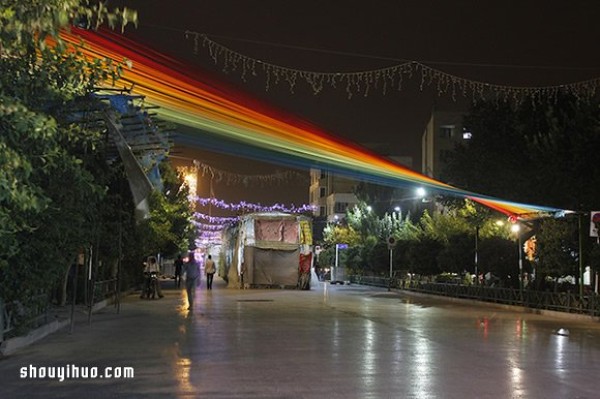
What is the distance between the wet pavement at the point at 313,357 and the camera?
30.2 feet

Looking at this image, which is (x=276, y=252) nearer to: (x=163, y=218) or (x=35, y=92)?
(x=163, y=218)

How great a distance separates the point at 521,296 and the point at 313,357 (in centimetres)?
1620

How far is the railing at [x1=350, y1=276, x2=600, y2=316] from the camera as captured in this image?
22.2 m

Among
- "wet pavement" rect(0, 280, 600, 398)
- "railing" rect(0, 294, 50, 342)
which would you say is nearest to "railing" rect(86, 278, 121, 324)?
"wet pavement" rect(0, 280, 600, 398)

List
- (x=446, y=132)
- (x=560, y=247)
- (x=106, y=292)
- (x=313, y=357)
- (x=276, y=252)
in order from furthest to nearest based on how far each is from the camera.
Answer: (x=446, y=132) → (x=276, y=252) → (x=106, y=292) → (x=560, y=247) → (x=313, y=357)

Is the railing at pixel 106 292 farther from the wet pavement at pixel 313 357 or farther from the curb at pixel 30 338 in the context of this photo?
the curb at pixel 30 338

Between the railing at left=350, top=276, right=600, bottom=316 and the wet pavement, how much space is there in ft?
6.53

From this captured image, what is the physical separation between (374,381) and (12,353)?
636 centimetres

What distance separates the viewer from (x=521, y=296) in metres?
26.0

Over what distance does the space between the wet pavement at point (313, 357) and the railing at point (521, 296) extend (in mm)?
1989

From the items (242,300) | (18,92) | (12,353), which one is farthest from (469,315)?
(18,92)

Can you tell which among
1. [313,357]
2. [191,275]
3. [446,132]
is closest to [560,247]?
[191,275]

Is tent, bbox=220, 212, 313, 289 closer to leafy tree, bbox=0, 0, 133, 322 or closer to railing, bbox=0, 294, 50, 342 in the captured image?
railing, bbox=0, 294, 50, 342

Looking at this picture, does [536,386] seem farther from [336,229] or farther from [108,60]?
[336,229]
